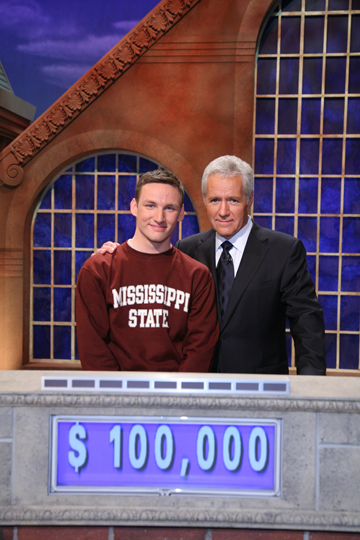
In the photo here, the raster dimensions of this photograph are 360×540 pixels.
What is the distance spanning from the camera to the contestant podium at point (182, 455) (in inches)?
48.1

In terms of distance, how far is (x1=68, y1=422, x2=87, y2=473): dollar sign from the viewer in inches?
48.6

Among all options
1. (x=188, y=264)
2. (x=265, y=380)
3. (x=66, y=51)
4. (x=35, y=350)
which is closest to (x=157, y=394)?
(x=265, y=380)

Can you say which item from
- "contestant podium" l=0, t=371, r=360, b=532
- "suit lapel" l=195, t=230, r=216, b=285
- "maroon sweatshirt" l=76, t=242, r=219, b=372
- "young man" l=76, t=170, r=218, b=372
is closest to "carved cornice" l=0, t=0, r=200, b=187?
"suit lapel" l=195, t=230, r=216, b=285

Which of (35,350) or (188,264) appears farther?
(35,350)

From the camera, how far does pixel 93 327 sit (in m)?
1.71

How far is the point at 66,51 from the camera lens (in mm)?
7125

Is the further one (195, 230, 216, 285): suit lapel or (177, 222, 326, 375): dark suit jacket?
(195, 230, 216, 285): suit lapel

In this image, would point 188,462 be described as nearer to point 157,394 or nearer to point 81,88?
point 157,394

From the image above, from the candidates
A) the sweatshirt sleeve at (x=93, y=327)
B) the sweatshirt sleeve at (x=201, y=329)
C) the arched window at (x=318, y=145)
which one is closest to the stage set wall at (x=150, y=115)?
the arched window at (x=318, y=145)

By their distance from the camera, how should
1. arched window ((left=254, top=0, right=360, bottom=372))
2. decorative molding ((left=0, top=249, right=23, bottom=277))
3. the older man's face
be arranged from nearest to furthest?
1. the older man's face
2. arched window ((left=254, top=0, right=360, bottom=372))
3. decorative molding ((left=0, top=249, right=23, bottom=277))

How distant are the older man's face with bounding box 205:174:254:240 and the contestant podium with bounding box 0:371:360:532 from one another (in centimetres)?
98

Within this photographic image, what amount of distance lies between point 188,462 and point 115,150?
17.2ft

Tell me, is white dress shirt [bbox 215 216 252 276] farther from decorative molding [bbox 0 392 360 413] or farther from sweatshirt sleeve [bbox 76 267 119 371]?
decorative molding [bbox 0 392 360 413]

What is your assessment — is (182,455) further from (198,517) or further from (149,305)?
(149,305)
